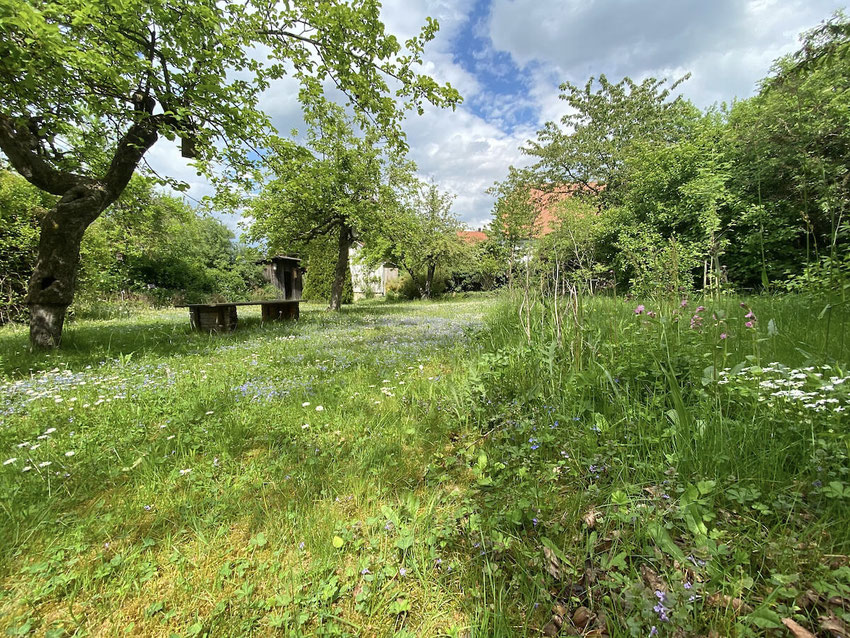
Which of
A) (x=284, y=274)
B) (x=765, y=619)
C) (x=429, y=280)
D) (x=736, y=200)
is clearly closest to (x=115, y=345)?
(x=765, y=619)

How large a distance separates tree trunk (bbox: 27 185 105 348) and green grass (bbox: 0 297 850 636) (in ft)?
11.6

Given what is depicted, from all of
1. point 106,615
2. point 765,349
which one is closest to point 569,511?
point 106,615

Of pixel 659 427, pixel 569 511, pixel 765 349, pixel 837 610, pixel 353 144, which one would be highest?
pixel 353 144

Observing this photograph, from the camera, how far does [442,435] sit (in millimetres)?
2586

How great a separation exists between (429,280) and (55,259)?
68.1 ft

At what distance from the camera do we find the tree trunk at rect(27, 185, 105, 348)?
5.26 metres

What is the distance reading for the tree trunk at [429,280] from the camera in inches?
968

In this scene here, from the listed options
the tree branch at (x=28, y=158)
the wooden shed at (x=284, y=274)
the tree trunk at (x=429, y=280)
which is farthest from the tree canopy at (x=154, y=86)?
the wooden shed at (x=284, y=274)

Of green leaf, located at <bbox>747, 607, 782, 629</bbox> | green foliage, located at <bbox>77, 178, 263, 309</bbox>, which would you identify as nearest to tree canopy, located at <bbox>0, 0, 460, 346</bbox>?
green foliage, located at <bbox>77, 178, 263, 309</bbox>

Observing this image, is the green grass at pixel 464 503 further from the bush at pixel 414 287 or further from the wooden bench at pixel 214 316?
the bush at pixel 414 287

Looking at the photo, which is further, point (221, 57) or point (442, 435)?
point (221, 57)

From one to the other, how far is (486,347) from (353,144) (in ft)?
34.2

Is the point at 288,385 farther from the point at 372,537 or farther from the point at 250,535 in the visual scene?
the point at 372,537

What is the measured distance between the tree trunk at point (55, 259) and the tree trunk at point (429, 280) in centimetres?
2016
